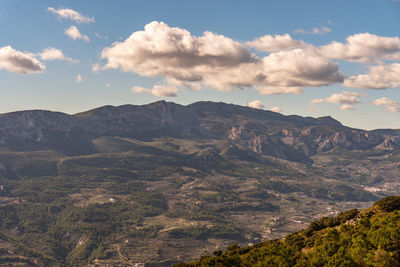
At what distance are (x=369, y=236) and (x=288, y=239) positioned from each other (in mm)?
41085

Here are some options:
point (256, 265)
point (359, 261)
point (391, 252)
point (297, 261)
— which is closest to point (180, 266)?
point (256, 265)

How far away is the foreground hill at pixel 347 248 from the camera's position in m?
98.0

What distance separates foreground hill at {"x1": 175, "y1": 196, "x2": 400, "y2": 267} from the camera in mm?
98000

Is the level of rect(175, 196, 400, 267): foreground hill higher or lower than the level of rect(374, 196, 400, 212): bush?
lower

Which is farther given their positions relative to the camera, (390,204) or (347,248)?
(390,204)

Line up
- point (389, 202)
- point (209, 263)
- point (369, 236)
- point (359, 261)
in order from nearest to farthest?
point (359, 261)
point (369, 236)
point (209, 263)
point (389, 202)

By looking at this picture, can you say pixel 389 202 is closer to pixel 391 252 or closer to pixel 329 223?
pixel 329 223

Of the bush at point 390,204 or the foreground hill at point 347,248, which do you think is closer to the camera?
the foreground hill at point 347,248

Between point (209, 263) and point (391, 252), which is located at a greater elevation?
point (391, 252)

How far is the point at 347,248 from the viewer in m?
107

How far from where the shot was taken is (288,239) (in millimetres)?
146500

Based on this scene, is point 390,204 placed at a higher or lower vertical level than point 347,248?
higher

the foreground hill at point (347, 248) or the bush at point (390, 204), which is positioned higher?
the bush at point (390, 204)

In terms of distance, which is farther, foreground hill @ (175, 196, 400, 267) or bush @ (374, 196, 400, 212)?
bush @ (374, 196, 400, 212)
